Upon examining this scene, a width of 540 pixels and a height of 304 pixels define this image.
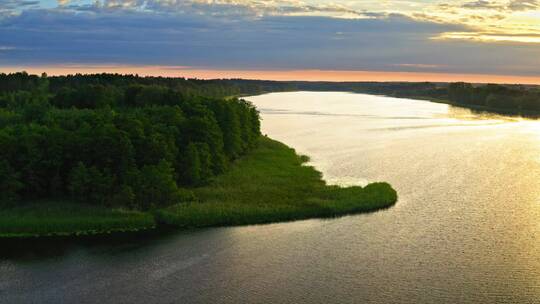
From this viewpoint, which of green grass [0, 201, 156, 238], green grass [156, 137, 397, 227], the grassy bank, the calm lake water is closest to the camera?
the calm lake water

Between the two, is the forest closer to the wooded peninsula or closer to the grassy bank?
the wooded peninsula

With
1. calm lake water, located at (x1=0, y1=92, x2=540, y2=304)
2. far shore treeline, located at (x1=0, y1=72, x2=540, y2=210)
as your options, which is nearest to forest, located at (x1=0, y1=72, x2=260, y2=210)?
far shore treeline, located at (x1=0, y1=72, x2=540, y2=210)

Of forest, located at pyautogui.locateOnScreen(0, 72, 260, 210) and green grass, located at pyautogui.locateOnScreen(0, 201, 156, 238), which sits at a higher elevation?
forest, located at pyautogui.locateOnScreen(0, 72, 260, 210)

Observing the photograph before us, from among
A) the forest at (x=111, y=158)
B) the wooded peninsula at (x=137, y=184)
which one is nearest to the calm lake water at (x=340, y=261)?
the wooded peninsula at (x=137, y=184)

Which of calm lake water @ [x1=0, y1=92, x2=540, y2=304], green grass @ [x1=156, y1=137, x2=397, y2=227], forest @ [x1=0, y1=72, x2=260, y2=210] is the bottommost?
calm lake water @ [x1=0, y1=92, x2=540, y2=304]

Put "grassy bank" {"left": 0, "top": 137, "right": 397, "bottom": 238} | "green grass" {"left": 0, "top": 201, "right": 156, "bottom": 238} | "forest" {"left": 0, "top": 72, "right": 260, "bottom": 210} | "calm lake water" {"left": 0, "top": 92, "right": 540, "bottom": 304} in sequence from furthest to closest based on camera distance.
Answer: "forest" {"left": 0, "top": 72, "right": 260, "bottom": 210} < "grassy bank" {"left": 0, "top": 137, "right": 397, "bottom": 238} < "green grass" {"left": 0, "top": 201, "right": 156, "bottom": 238} < "calm lake water" {"left": 0, "top": 92, "right": 540, "bottom": 304}

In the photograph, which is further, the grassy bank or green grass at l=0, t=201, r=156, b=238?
the grassy bank

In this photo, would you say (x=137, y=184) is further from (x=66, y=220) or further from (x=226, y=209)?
(x=226, y=209)

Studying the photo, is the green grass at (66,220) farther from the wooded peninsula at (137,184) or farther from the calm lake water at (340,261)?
the calm lake water at (340,261)
